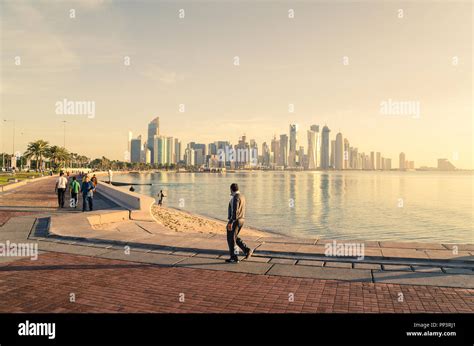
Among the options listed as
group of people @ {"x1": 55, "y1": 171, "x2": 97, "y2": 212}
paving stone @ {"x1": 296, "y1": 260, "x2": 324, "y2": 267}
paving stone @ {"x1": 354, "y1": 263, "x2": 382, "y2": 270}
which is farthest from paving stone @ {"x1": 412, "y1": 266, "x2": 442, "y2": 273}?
group of people @ {"x1": 55, "y1": 171, "x2": 97, "y2": 212}

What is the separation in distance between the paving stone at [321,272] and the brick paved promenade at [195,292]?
266 mm

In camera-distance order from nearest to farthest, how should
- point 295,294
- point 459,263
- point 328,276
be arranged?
point 295,294, point 328,276, point 459,263

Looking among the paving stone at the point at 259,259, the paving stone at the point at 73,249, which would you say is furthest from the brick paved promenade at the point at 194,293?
the paving stone at the point at 73,249

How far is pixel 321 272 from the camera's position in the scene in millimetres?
8523

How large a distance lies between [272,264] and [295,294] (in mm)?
2307

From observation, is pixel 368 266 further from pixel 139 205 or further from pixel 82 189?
pixel 82 189

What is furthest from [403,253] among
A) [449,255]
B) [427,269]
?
[427,269]

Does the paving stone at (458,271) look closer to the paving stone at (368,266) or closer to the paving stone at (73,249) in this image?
the paving stone at (368,266)

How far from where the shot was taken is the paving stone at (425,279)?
7559 millimetres

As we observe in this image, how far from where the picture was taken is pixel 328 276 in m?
8.20

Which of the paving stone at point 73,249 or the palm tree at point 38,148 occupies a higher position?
the palm tree at point 38,148

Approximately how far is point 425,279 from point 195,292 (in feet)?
15.5
